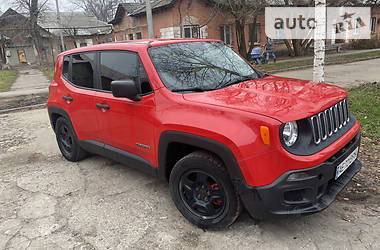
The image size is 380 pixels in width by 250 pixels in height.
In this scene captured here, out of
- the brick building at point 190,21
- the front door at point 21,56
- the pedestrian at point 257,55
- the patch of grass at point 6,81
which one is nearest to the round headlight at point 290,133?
the patch of grass at point 6,81

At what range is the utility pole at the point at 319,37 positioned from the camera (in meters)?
6.79

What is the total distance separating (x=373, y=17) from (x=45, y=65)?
36942mm

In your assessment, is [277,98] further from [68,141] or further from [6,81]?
[6,81]

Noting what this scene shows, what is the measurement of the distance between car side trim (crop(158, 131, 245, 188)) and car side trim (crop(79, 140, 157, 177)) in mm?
354

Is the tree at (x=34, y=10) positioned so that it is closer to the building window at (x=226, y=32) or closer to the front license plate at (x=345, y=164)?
the building window at (x=226, y=32)

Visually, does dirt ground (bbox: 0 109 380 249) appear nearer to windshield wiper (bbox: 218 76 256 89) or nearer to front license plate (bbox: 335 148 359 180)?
front license plate (bbox: 335 148 359 180)

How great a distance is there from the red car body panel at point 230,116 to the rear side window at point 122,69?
0.26 ft

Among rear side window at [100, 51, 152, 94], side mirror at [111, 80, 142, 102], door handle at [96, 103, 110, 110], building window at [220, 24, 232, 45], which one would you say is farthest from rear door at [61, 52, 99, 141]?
building window at [220, 24, 232, 45]

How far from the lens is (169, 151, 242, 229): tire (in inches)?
105

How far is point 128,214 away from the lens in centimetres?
335

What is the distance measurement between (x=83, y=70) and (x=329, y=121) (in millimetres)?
3235

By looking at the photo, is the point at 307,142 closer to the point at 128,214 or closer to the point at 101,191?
the point at 128,214

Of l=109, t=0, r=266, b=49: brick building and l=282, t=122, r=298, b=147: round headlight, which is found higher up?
l=109, t=0, r=266, b=49: brick building

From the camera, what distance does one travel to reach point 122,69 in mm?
3590
